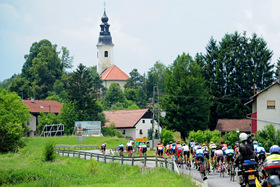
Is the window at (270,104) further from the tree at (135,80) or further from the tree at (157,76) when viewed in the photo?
the tree at (135,80)

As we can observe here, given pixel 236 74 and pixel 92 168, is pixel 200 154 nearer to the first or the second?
pixel 92 168

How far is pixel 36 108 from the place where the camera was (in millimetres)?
98812

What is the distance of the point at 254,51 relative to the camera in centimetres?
8044

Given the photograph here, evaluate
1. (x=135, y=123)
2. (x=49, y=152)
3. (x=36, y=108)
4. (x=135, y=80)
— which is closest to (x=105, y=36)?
(x=135, y=80)

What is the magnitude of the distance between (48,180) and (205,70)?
55.2 meters

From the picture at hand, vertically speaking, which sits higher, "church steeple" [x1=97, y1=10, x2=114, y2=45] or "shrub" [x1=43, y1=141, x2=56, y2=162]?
"church steeple" [x1=97, y1=10, x2=114, y2=45]

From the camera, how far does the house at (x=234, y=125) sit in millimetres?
70938

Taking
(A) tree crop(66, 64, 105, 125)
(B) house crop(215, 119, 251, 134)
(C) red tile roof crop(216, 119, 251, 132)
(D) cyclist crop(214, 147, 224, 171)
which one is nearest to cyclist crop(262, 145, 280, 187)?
(D) cyclist crop(214, 147, 224, 171)

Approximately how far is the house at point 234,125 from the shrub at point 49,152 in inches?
1271

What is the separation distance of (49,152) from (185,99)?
32.9 meters

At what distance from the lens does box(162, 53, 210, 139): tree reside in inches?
2857

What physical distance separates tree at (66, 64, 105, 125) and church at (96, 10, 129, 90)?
5674 cm

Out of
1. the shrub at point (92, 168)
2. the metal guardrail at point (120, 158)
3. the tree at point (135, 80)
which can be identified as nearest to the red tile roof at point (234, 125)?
the metal guardrail at point (120, 158)

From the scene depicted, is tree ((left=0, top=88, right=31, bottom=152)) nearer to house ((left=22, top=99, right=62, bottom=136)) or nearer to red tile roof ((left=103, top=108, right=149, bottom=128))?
house ((left=22, top=99, right=62, bottom=136))
